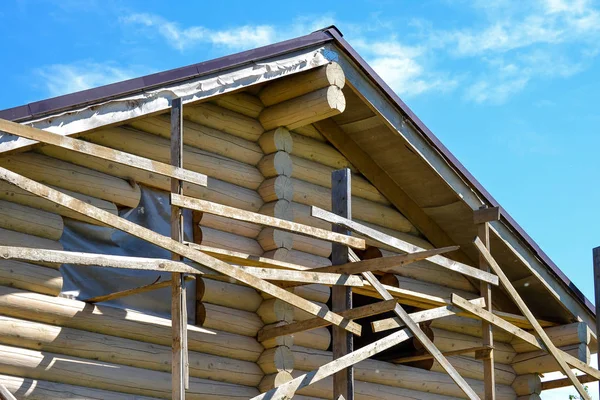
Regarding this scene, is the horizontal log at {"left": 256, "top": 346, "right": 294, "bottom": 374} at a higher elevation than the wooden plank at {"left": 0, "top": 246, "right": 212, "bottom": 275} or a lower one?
lower

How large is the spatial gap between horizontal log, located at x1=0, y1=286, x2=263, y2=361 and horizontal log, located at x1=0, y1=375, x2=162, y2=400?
0.56 meters

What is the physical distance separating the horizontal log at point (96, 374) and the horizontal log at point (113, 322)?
0.31 metres

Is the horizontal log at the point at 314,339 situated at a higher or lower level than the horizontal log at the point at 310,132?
lower

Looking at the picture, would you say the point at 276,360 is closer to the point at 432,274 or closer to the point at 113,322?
the point at 113,322

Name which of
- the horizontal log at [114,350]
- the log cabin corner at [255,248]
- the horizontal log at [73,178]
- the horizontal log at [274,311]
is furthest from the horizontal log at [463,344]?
the horizontal log at [73,178]

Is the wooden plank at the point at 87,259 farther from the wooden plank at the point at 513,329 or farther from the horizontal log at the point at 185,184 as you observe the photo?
the wooden plank at the point at 513,329

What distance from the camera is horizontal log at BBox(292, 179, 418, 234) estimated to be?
12.1 metres

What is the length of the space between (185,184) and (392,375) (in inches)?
138

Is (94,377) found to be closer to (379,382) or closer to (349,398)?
(349,398)

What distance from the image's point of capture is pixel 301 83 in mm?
11547

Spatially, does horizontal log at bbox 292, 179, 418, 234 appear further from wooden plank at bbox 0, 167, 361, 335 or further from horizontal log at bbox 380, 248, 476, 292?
wooden plank at bbox 0, 167, 361, 335

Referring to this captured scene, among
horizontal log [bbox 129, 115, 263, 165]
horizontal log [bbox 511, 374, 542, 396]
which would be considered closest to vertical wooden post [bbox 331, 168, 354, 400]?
horizontal log [bbox 129, 115, 263, 165]

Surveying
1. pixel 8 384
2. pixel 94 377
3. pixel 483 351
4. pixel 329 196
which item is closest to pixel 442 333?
pixel 483 351

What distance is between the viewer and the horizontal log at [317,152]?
40.1 ft
